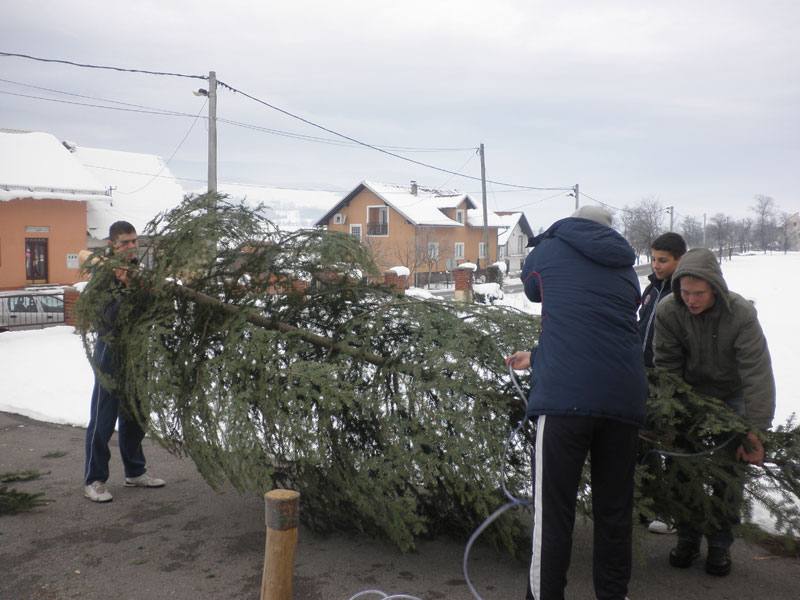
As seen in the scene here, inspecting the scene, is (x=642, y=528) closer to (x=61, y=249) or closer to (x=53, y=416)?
(x=53, y=416)

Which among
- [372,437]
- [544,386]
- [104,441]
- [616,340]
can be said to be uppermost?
[616,340]

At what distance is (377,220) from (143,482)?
41181 millimetres

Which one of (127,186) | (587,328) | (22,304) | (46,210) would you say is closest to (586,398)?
(587,328)

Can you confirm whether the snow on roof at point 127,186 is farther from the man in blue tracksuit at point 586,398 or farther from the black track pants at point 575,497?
the black track pants at point 575,497

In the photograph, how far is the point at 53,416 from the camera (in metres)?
7.54

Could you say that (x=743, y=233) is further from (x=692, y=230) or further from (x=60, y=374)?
(x=60, y=374)

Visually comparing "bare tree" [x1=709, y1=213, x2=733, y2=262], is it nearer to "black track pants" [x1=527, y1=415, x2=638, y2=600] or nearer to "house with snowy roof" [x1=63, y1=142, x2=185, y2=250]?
"house with snowy roof" [x1=63, y1=142, x2=185, y2=250]

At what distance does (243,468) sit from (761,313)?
1911 centimetres

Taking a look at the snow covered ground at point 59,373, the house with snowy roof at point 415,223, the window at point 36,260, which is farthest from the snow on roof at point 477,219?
the snow covered ground at point 59,373

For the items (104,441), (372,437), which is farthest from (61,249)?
(372,437)

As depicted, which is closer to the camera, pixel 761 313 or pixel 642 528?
pixel 642 528

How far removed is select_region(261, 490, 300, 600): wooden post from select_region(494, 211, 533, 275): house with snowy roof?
51.2 meters

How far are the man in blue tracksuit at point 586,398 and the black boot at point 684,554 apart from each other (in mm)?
952

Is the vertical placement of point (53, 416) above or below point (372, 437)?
below
